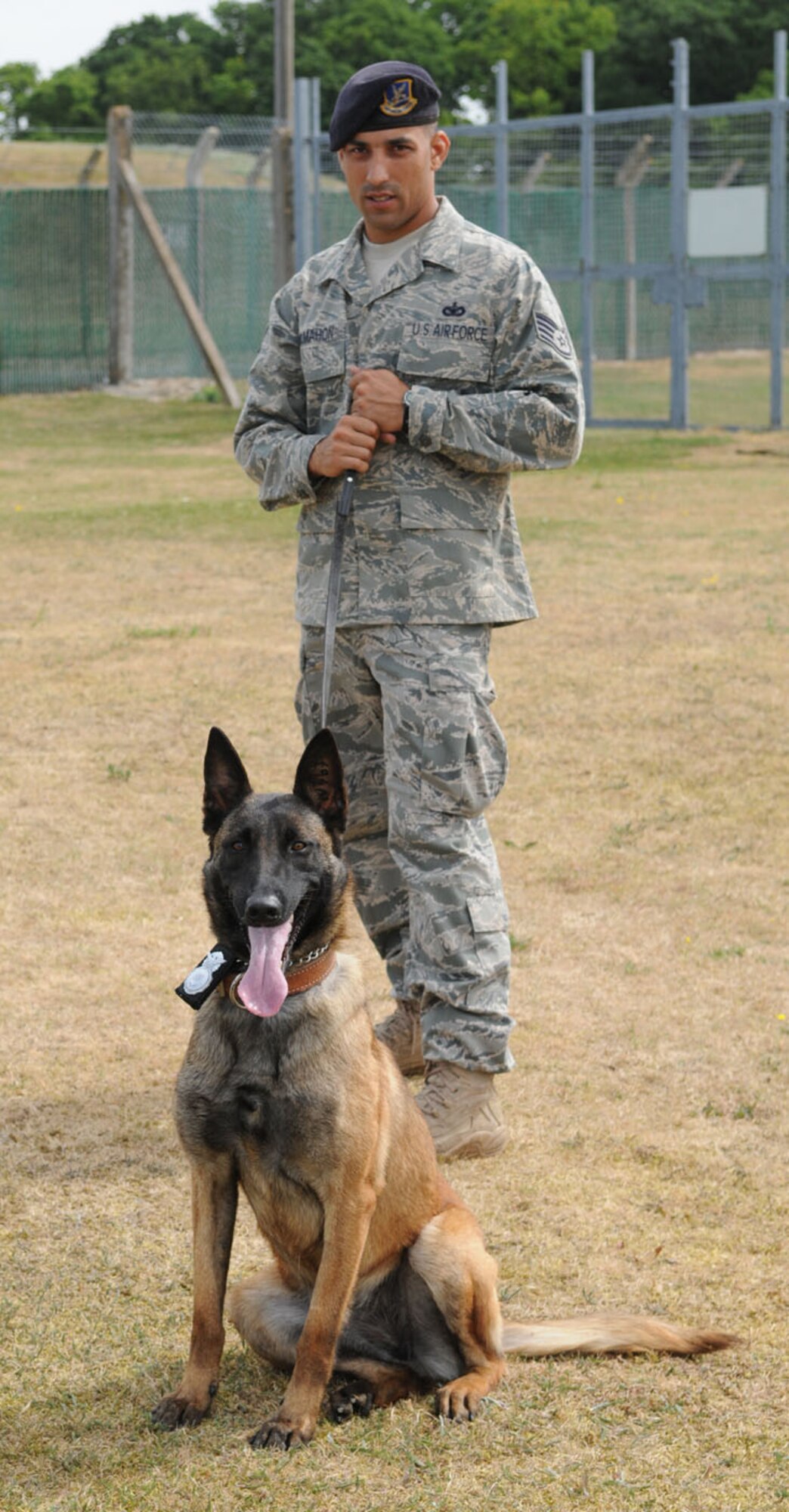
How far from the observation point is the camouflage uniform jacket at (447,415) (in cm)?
411

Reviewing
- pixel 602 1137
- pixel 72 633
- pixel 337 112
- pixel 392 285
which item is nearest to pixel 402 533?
pixel 392 285

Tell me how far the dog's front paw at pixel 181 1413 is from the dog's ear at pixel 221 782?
0.99 m

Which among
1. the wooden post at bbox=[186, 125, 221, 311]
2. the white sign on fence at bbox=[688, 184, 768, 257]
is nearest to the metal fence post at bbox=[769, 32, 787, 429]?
the white sign on fence at bbox=[688, 184, 768, 257]

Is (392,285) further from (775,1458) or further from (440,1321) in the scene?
(775,1458)

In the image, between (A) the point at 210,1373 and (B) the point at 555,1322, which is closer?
(A) the point at 210,1373

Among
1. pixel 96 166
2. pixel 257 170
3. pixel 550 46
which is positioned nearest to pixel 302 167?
pixel 257 170

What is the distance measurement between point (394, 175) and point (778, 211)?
47.8ft

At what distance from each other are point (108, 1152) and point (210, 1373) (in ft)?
4.01

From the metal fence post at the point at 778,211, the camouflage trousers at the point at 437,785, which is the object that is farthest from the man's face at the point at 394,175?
the metal fence post at the point at 778,211

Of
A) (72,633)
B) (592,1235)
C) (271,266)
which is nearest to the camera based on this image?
(592,1235)

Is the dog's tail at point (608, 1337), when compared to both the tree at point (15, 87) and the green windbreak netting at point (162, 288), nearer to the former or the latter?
the green windbreak netting at point (162, 288)

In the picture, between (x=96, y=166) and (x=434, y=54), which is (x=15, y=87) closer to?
(x=434, y=54)

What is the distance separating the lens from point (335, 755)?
3.27 meters

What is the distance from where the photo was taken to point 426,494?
4168 millimetres
